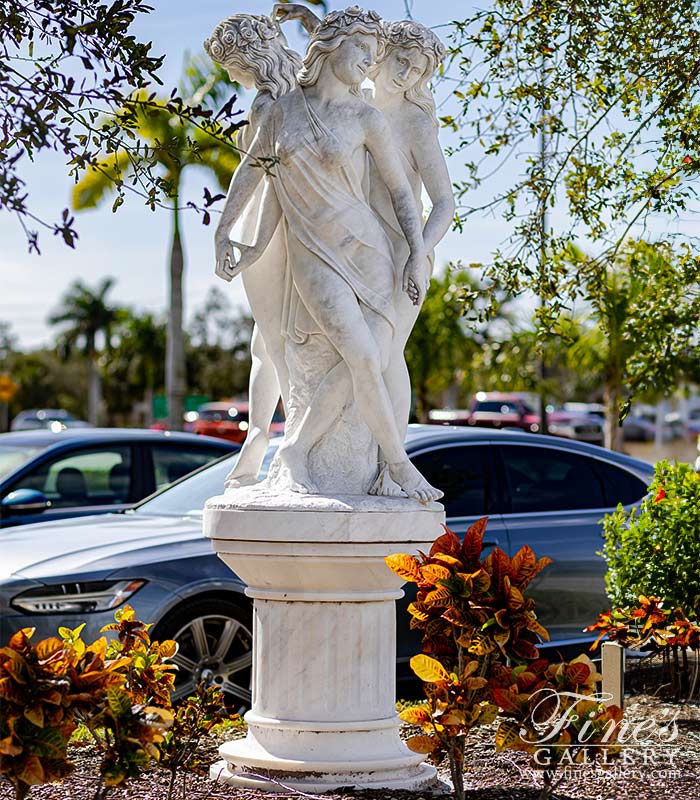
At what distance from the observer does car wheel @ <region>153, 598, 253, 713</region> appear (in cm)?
712

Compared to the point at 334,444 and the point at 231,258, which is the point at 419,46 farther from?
the point at 334,444

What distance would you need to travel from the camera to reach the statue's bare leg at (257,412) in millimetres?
5992

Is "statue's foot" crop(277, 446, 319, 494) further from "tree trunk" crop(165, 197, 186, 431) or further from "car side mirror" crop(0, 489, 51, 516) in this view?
"tree trunk" crop(165, 197, 186, 431)

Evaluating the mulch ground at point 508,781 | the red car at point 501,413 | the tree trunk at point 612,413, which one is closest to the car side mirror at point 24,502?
the mulch ground at point 508,781

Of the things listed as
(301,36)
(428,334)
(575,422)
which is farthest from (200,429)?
(301,36)

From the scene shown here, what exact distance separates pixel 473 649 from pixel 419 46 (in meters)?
2.74

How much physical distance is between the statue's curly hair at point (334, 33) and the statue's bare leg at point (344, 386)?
797mm

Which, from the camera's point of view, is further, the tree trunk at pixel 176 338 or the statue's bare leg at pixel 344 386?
the tree trunk at pixel 176 338

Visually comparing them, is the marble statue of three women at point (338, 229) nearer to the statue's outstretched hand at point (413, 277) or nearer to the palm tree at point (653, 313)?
the statue's outstretched hand at point (413, 277)

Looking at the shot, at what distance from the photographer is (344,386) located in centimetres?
559

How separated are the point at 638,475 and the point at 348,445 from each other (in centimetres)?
404

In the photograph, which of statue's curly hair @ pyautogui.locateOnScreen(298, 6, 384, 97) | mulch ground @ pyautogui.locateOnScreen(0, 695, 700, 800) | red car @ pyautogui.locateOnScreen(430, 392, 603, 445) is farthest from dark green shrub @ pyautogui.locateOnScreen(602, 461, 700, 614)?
red car @ pyautogui.locateOnScreen(430, 392, 603, 445)

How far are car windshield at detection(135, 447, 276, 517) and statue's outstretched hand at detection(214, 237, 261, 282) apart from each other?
2.61 meters

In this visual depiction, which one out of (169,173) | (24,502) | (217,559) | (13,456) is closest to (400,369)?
(217,559)
